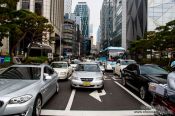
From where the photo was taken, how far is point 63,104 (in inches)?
335

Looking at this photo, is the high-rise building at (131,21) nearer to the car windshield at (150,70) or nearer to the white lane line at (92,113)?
the car windshield at (150,70)

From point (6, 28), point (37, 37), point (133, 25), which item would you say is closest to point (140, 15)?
point (133, 25)

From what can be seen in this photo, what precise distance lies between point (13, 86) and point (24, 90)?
0.44m

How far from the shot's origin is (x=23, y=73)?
8031 millimetres

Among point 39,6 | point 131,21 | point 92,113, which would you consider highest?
point 131,21

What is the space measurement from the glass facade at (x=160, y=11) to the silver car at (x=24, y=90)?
58.5 metres

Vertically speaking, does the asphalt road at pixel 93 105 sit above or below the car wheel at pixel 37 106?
below

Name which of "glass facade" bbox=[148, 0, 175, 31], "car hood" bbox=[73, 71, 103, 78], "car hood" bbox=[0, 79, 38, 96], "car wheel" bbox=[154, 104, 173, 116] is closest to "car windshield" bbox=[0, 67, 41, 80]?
"car hood" bbox=[0, 79, 38, 96]

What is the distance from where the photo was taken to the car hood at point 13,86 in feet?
19.4

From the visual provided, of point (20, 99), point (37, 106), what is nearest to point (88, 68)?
point (37, 106)

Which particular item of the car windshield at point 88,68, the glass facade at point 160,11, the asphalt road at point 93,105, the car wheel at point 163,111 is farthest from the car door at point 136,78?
the glass facade at point 160,11

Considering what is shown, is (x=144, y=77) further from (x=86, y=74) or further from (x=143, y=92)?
(x=86, y=74)

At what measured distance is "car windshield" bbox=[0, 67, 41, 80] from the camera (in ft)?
25.4

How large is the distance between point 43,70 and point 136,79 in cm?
446
